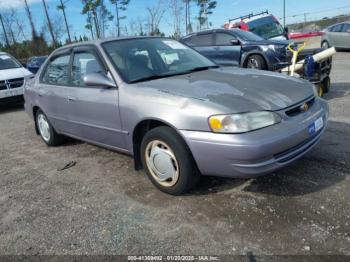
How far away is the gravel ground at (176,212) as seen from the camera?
9.22ft

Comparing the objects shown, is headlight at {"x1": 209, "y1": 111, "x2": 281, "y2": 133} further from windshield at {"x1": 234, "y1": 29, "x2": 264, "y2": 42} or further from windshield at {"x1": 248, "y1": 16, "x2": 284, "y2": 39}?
windshield at {"x1": 248, "y1": 16, "x2": 284, "y2": 39}

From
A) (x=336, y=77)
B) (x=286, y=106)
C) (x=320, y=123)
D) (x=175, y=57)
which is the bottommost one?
(x=336, y=77)

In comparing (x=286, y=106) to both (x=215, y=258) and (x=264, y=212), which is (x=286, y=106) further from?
(x=215, y=258)

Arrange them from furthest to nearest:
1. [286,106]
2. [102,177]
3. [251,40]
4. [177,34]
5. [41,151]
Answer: [177,34]
[251,40]
[41,151]
[102,177]
[286,106]

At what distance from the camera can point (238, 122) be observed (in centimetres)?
300

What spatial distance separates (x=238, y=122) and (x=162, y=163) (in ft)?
3.00

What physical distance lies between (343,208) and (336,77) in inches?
323

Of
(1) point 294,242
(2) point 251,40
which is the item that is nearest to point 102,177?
(1) point 294,242

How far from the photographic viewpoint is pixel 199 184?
3.78m

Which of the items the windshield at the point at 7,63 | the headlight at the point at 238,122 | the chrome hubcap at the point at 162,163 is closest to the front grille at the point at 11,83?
the windshield at the point at 7,63

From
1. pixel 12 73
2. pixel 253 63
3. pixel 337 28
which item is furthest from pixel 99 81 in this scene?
pixel 337 28

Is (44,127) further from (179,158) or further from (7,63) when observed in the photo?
(7,63)

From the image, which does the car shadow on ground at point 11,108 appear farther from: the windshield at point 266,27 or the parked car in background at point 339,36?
the parked car in background at point 339,36

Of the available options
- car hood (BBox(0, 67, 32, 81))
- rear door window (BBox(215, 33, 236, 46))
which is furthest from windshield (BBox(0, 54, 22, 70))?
rear door window (BBox(215, 33, 236, 46))
